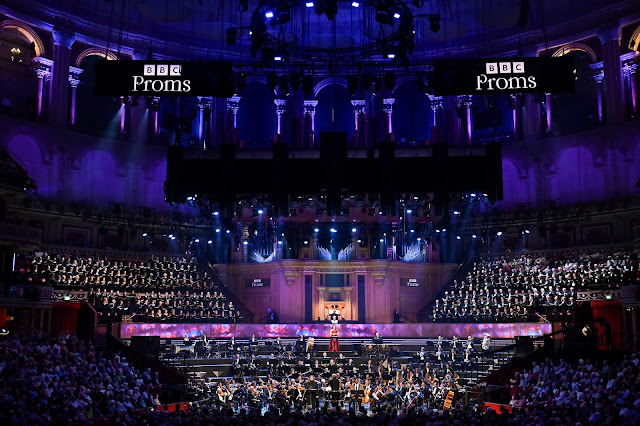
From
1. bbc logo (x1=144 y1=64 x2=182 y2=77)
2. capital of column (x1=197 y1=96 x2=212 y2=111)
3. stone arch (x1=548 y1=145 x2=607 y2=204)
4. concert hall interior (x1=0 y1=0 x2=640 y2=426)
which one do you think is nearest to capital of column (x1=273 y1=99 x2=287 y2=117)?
concert hall interior (x1=0 y1=0 x2=640 y2=426)

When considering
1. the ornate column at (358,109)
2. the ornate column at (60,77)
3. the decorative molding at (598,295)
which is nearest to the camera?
the decorative molding at (598,295)

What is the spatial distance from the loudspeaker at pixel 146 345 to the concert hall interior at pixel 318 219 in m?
0.09

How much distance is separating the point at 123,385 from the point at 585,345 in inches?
667

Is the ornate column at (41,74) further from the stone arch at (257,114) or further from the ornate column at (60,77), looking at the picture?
the stone arch at (257,114)

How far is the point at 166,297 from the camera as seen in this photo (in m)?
39.6

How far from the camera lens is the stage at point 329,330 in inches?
1398

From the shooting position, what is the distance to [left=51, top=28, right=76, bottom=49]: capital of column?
4291 cm

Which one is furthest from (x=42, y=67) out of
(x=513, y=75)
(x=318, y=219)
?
(x=513, y=75)

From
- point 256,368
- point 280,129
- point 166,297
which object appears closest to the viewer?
point 256,368

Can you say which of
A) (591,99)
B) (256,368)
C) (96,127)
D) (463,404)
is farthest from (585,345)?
(96,127)

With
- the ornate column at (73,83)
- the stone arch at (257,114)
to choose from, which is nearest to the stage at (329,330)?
the stone arch at (257,114)

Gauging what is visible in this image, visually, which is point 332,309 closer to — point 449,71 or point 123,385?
point 123,385

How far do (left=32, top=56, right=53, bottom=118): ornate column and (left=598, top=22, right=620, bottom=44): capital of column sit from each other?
3322cm

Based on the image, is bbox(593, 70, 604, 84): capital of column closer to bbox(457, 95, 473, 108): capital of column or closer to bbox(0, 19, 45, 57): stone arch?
bbox(457, 95, 473, 108): capital of column
